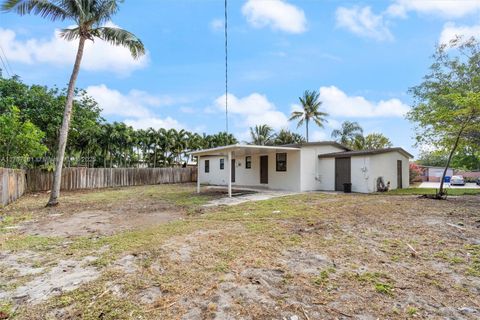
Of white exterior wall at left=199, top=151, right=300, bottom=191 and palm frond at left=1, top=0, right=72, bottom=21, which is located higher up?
palm frond at left=1, top=0, right=72, bottom=21

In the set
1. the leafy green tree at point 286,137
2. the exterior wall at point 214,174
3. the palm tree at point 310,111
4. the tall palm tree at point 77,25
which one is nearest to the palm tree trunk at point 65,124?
the tall palm tree at point 77,25

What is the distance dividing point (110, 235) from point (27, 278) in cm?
230

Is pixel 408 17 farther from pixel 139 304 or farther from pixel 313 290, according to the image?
pixel 139 304

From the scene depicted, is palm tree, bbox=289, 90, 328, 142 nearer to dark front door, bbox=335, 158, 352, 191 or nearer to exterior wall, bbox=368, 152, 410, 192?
exterior wall, bbox=368, 152, 410, 192

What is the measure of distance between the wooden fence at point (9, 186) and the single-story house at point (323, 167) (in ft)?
26.1

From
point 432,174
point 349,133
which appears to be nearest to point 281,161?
point 349,133

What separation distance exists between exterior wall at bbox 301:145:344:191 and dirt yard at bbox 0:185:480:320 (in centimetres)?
820

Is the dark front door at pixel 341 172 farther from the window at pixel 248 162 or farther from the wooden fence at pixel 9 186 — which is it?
the wooden fence at pixel 9 186

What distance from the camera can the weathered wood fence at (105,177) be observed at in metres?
16.3

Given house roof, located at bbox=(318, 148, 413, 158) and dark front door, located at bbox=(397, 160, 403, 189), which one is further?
dark front door, located at bbox=(397, 160, 403, 189)

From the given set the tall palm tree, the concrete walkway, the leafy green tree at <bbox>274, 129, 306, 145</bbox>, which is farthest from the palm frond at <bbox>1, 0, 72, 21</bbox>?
the leafy green tree at <bbox>274, 129, 306, 145</bbox>

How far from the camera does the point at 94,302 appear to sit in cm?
285

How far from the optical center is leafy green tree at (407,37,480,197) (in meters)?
11.0

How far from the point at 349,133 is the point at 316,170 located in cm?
1723
